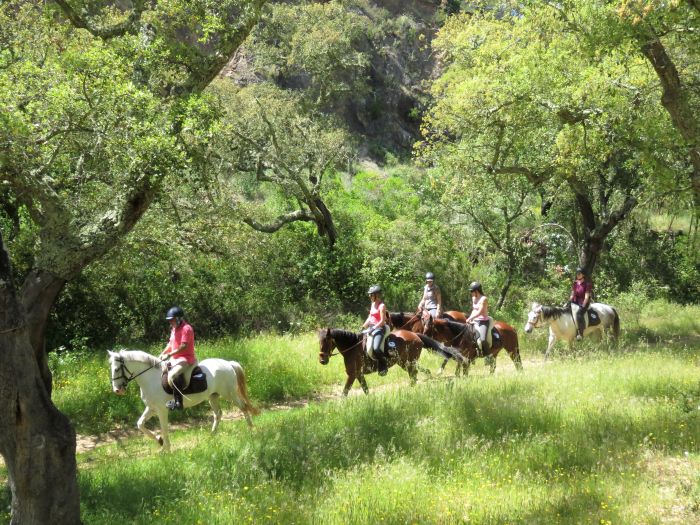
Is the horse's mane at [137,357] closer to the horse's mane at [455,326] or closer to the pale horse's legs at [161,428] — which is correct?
the pale horse's legs at [161,428]

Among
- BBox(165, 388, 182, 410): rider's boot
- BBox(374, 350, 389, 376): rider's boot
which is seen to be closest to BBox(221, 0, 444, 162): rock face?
BBox(374, 350, 389, 376): rider's boot

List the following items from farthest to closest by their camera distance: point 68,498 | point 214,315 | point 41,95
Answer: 1. point 214,315
2. point 41,95
3. point 68,498

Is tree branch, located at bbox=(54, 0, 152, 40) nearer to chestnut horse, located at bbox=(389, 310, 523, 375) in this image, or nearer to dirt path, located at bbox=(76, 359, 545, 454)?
dirt path, located at bbox=(76, 359, 545, 454)

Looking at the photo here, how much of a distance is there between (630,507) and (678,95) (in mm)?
7684

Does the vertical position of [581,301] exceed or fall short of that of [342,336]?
it exceeds it

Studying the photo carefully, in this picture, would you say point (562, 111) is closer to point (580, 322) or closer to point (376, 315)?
point (580, 322)

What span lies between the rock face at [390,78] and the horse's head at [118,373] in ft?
130

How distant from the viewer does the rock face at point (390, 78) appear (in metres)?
49.5

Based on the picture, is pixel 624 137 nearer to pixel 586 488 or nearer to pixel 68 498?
pixel 586 488

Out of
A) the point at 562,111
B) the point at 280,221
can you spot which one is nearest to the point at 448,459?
the point at 562,111

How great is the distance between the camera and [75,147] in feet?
38.2

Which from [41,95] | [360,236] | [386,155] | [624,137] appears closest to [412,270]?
[360,236]

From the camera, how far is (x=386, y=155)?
48.2 m

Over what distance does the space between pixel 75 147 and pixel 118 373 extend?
14.8 feet
